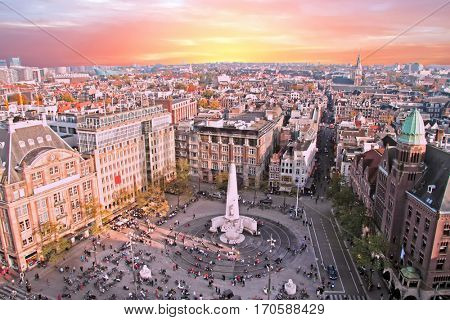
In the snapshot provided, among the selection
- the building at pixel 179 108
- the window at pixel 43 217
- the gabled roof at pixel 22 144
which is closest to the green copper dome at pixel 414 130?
the gabled roof at pixel 22 144

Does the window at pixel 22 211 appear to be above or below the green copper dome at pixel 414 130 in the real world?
below

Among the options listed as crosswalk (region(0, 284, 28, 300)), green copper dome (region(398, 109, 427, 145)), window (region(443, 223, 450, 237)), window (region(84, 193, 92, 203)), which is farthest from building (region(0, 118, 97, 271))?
window (region(443, 223, 450, 237))

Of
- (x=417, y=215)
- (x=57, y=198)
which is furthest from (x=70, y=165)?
(x=417, y=215)

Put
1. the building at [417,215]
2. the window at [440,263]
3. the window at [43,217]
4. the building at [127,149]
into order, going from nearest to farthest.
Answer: the building at [417,215], the window at [440,263], the window at [43,217], the building at [127,149]

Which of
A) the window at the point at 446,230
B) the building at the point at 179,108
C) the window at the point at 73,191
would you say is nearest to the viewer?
the window at the point at 446,230

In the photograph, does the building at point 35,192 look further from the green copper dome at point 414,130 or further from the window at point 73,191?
the green copper dome at point 414,130
